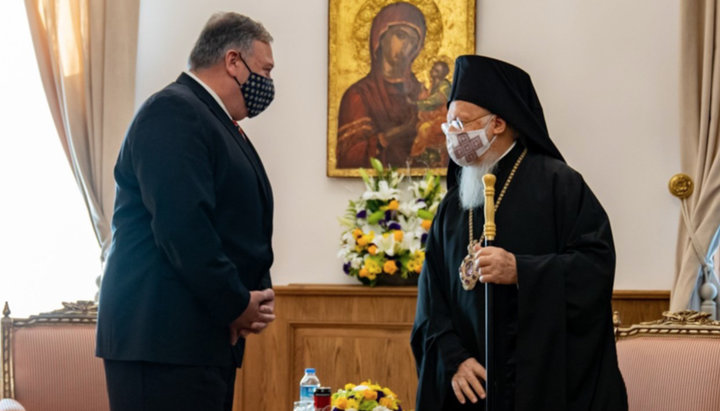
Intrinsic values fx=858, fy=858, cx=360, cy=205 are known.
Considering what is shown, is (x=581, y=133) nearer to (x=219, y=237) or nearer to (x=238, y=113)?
(x=238, y=113)

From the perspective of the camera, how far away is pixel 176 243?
A: 8.36 ft

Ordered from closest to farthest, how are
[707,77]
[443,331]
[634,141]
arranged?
[443,331]
[707,77]
[634,141]

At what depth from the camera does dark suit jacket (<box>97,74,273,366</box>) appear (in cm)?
256

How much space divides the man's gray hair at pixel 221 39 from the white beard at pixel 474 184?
933 millimetres

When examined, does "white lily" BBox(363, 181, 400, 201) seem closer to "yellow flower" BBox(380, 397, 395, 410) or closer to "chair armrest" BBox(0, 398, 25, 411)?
"yellow flower" BBox(380, 397, 395, 410)

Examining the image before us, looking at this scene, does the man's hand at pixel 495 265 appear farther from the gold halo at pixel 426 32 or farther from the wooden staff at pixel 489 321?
the gold halo at pixel 426 32

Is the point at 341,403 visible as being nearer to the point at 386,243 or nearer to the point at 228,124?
the point at 228,124

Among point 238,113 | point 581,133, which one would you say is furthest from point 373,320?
point 238,113

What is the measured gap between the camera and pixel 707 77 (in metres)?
4.84

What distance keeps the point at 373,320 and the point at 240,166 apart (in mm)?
2363

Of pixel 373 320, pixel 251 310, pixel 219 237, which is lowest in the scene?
pixel 373 320

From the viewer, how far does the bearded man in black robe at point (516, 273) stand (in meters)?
2.83

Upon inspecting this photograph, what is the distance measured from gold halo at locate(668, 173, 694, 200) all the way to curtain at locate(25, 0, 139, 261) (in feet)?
11.1

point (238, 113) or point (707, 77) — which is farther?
point (707, 77)
